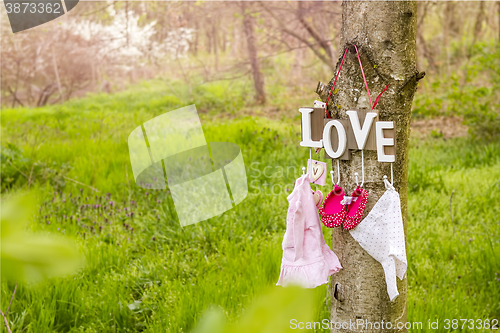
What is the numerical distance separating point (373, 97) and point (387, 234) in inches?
16.8

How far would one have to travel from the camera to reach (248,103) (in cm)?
849

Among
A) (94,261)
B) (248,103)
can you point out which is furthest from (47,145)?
(248,103)

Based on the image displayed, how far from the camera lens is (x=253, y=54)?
24.1 ft

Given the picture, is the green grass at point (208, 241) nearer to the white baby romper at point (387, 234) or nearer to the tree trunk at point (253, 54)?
the white baby romper at point (387, 234)

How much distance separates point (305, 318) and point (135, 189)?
3835mm

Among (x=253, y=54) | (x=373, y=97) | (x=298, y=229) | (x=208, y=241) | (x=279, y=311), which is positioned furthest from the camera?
(x=253, y=54)

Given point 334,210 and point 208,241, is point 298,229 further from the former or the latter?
point 208,241

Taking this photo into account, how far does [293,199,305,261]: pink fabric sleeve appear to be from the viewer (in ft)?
4.50

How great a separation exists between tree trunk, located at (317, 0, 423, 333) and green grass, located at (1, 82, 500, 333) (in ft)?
2.12

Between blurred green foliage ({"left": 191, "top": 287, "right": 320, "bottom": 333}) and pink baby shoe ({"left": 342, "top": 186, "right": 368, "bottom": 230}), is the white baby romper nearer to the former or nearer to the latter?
pink baby shoe ({"left": 342, "top": 186, "right": 368, "bottom": 230})

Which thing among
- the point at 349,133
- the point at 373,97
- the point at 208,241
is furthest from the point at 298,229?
the point at 208,241

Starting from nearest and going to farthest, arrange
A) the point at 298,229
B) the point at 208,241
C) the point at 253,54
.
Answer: the point at 298,229, the point at 208,241, the point at 253,54

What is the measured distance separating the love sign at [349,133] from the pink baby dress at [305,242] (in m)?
0.15

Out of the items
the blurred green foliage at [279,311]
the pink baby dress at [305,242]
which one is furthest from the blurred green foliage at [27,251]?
the pink baby dress at [305,242]
